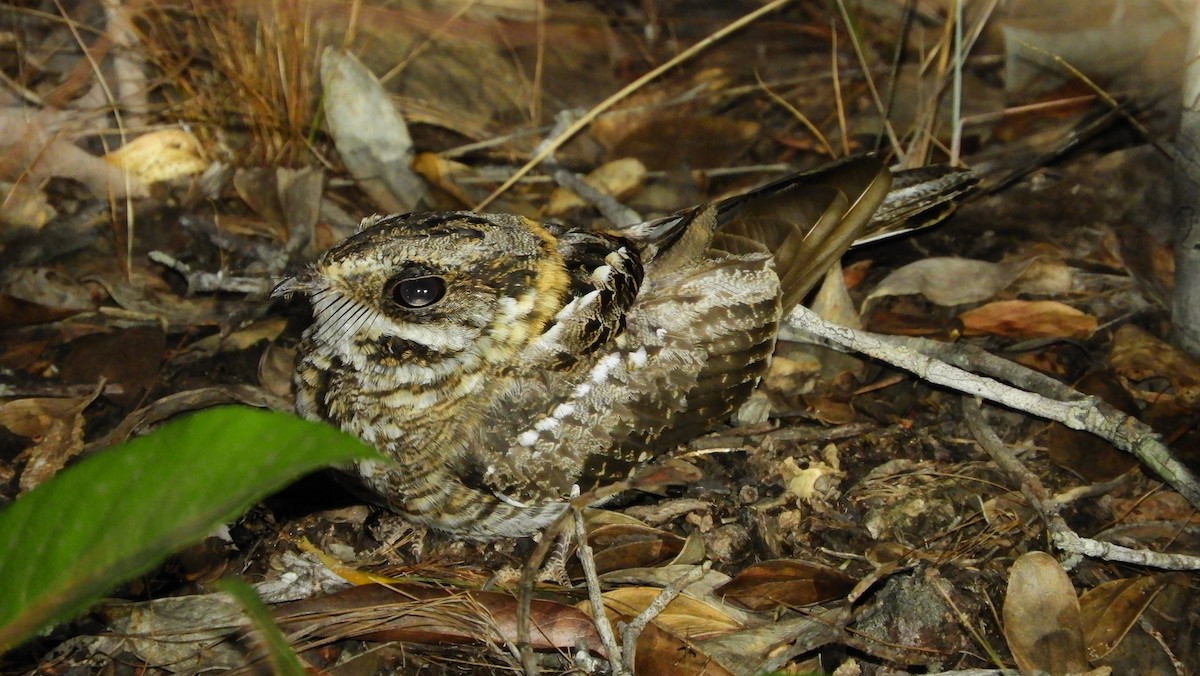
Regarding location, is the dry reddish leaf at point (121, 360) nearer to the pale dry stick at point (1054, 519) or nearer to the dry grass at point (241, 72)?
the dry grass at point (241, 72)

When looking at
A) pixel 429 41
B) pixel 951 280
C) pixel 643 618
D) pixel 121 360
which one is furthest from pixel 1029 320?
pixel 121 360

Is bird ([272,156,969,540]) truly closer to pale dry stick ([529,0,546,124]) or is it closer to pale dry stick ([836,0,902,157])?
pale dry stick ([836,0,902,157])

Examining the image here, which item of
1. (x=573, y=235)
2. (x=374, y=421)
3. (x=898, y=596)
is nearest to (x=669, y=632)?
(x=898, y=596)

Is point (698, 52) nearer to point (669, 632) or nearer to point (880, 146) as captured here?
point (880, 146)

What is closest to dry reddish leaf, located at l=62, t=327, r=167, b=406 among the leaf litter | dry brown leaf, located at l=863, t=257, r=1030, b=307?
the leaf litter

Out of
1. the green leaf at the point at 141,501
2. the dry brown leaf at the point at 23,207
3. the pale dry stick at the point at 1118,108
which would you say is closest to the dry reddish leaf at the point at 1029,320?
the pale dry stick at the point at 1118,108

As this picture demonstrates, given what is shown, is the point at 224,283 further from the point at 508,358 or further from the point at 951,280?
the point at 951,280
